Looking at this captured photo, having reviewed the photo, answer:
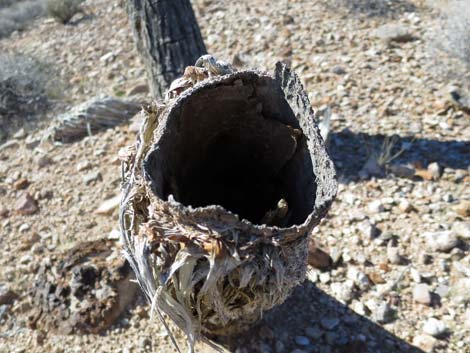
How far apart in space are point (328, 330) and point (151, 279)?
104 centimetres

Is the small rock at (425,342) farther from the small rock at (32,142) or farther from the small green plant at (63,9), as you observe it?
the small green plant at (63,9)

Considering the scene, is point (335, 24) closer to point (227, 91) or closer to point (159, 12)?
point (159, 12)

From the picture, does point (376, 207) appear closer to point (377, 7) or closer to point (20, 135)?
point (377, 7)

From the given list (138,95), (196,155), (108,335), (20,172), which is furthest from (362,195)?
(20,172)

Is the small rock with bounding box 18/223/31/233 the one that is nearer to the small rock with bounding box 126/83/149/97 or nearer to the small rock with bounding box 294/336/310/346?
the small rock with bounding box 126/83/149/97

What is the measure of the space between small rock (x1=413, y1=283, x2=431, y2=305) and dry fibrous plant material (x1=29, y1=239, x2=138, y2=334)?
48.6 inches

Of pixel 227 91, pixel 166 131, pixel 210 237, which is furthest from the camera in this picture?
pixel 227 91

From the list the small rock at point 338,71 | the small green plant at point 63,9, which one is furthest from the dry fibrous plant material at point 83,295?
the small green plant at point 63,9

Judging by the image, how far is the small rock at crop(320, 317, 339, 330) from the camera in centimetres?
223

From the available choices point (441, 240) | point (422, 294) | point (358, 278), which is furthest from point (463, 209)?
point (358, 278)

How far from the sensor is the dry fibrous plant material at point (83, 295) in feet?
7.54

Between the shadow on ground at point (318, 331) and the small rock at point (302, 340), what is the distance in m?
0.01

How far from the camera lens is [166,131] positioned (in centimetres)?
162

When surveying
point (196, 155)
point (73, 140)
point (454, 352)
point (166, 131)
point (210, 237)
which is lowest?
point (454, 352)
